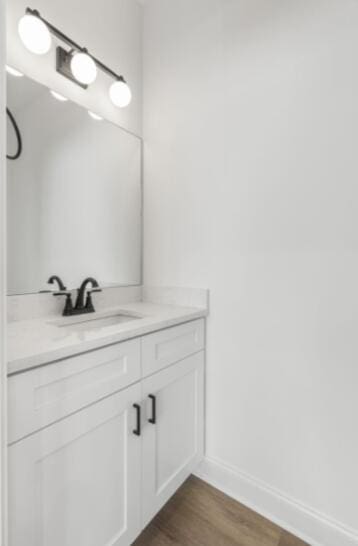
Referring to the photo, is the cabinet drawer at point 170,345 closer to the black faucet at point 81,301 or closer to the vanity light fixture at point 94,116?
the black faucet at point 81,301

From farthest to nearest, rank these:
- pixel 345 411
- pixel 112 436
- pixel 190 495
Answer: pixel 190 495
pixel 345 411
pixel 112 436

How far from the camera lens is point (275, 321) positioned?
1.34 meters

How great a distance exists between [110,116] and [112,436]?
5.18ft

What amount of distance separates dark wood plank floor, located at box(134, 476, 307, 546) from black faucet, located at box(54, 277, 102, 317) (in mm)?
990

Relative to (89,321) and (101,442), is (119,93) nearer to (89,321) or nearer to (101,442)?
(89,321)

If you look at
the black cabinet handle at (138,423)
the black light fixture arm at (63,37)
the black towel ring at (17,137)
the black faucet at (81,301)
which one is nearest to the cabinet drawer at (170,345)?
the black cabinet handle at (138,423)

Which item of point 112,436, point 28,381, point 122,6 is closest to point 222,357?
point 112,436

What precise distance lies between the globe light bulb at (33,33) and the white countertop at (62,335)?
1.13 meters

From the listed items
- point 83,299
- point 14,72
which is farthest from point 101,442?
point 14,72

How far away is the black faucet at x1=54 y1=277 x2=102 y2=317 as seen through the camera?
1402mm

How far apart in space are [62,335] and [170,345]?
47 cm

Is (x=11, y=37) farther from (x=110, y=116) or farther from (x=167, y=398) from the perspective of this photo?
(x=167, y=398)

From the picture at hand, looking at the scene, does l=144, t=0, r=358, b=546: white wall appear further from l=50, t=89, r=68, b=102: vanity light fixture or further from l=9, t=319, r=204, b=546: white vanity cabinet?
l=50, t=89, r=68, b=102: vanity light fixture

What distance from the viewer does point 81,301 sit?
4.80 ft
